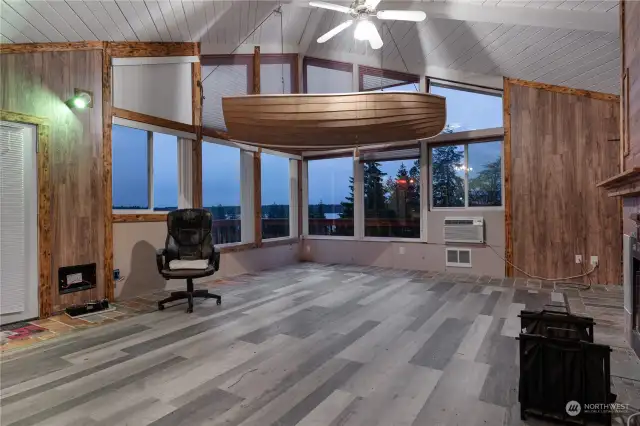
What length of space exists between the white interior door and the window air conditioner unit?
562 centimetres

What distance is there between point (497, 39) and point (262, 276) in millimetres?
4767

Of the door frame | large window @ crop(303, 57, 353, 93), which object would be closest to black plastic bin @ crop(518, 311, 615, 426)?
the door frame

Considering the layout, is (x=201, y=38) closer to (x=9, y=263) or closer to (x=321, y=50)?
(x=321, y=50)

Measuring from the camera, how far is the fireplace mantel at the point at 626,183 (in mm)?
2045

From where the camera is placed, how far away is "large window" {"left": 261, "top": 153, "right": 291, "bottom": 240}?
6.75m

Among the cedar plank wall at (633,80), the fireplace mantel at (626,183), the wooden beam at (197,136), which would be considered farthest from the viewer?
the wooden beam at (197,136)

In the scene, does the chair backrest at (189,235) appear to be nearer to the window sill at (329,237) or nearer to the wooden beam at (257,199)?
the wooden beam at (257,199)

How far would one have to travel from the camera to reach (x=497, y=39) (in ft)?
14.9

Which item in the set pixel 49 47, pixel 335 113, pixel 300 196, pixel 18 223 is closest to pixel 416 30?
pixel 335 113

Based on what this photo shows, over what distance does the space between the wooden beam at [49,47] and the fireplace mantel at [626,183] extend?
5.23 m

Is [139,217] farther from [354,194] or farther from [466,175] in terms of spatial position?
[466,175]

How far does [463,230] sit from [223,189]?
416 centimetres

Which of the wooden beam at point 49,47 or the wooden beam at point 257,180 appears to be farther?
the wooden beam at point 257,180

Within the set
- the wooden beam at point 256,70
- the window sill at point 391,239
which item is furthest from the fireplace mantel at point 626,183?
the wooden beam at point 256,70
